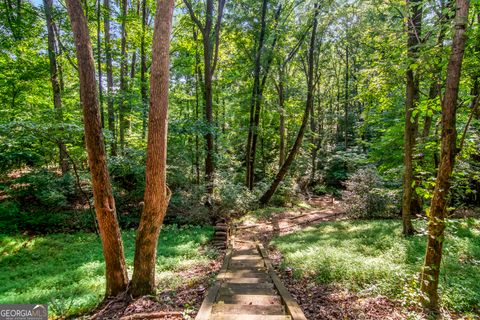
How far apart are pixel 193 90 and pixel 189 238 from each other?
36.6 feet

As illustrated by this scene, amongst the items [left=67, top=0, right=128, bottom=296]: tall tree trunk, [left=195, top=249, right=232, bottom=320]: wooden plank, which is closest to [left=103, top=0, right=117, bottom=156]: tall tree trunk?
[left=67, top=0, right=128, bottom=296]: tall tree trunk

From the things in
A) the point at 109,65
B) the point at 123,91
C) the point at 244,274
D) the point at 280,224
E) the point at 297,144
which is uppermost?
the point at 109,65

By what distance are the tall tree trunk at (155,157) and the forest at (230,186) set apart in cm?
2

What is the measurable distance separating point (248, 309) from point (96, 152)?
3.33 m

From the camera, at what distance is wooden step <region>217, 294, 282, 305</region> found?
3.92m

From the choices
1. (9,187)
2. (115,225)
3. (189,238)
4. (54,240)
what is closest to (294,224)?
(189,238)

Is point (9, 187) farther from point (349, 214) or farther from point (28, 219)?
point (349, 214)

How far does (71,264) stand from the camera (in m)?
6.81

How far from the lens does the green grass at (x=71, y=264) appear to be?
4746 millimetres

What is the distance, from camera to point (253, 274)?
5.37 meters

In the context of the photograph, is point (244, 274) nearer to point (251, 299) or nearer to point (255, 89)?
point (251, 299)

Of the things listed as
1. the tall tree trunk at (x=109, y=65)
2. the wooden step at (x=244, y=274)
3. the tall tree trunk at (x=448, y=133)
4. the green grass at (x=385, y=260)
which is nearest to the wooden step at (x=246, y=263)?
the wooden step at (x=244, y=274)

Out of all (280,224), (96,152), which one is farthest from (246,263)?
(280,224)

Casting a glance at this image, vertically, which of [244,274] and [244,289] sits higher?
[244,289]
